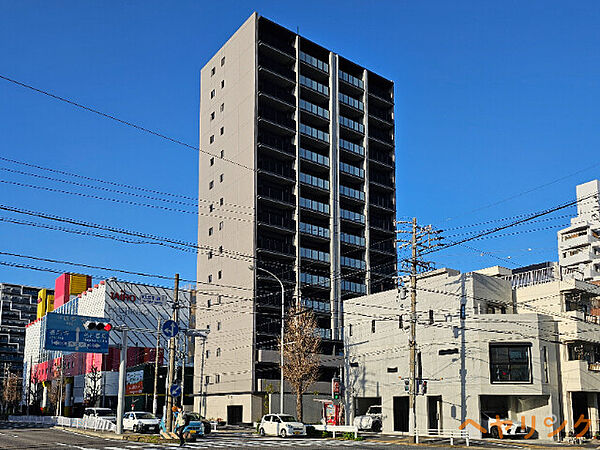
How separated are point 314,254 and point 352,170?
13.8 metres

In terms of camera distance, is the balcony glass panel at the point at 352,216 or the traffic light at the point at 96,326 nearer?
the traffic light at the point at 96,326

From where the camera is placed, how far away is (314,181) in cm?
8231

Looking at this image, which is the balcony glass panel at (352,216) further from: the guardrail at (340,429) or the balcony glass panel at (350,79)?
the guardrail at (340,429)

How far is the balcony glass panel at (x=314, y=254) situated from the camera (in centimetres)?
7894

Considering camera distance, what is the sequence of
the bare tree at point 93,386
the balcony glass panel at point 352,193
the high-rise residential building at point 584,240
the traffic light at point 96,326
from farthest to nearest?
the high-rise residential building at point 584,240, the bare tree at point 93,386, the balcony glass panel at point 352,193, the traffic light at point 96,326

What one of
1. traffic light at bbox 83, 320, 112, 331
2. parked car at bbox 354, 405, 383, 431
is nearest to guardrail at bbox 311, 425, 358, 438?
parked car at bbox 354, 405, 383, 431

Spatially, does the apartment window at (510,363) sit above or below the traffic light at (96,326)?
below

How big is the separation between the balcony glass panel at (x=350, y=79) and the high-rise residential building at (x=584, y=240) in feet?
145

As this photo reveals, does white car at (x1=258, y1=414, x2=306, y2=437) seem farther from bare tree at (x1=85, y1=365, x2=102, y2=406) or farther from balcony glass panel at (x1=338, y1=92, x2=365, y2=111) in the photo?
bare tree at (x1=85, y1=365, x2=102, y2=406)

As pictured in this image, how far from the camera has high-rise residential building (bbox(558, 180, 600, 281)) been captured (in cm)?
10956

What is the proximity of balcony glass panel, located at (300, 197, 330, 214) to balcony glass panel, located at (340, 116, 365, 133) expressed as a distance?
11827 millimetres

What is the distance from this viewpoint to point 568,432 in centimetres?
4444

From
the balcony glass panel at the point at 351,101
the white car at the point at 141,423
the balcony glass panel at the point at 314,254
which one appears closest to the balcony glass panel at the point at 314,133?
the balcony glass panel at the point at 351,101

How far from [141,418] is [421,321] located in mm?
22169
